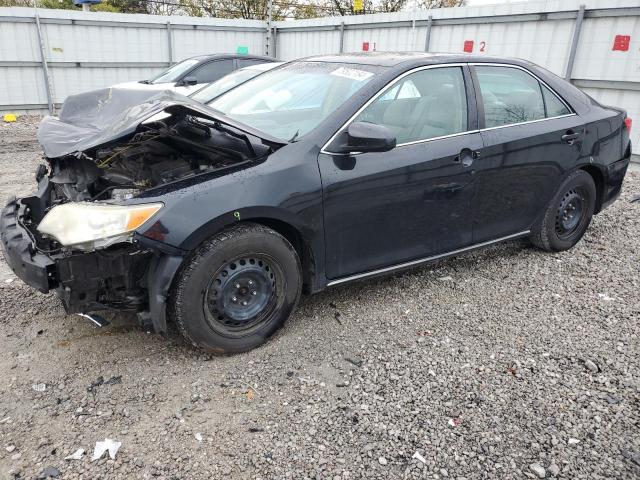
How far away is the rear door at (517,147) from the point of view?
3.80 m

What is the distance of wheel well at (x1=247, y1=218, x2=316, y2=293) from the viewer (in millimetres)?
3047

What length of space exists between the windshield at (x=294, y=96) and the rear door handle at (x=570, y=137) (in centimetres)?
177

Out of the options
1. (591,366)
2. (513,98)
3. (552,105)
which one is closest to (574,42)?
(552,105)

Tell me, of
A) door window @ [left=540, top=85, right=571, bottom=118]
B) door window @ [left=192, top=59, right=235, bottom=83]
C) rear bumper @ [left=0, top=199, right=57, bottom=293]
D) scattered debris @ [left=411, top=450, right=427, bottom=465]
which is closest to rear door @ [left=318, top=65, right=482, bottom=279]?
door window @ [left=540, top=85, right=571, bottom=118]

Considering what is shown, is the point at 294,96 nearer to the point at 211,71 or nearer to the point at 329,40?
the point at 211,71

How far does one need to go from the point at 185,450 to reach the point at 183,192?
Result: 49.6 inches

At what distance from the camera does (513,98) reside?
13.2 feet

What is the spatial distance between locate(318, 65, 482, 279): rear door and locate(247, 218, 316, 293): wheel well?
12cm

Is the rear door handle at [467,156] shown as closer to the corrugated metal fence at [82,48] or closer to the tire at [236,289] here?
the tire at [236,289]

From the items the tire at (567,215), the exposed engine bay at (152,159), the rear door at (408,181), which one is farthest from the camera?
the tire at (567,215)

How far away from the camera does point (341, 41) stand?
43.3ft

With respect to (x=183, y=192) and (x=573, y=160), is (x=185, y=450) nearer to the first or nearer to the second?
(x=183, y=192)

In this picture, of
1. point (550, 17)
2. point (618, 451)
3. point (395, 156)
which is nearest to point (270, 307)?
point (395, 156)

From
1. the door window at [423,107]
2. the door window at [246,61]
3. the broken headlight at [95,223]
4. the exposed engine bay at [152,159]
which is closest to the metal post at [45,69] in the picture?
the door window at [246,61]
